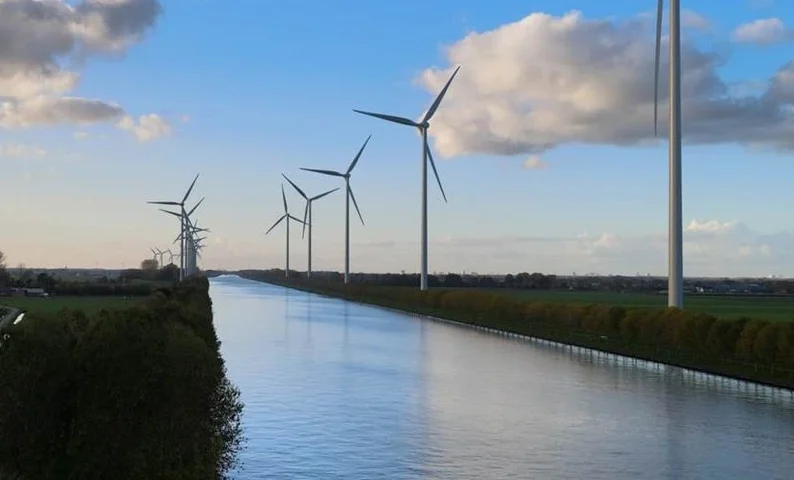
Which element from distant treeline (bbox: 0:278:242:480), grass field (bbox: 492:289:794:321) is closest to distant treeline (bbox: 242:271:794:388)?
grass field (bbox: 492:289:794:321)

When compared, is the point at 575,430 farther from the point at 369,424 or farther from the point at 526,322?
the point at 526,322

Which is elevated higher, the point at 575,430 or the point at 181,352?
the point at 181,352

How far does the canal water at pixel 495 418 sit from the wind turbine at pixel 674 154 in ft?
15.2

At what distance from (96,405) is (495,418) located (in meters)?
12.6

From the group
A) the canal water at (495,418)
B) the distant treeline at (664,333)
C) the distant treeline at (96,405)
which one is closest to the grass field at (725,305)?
the distant treeline at (664,333)

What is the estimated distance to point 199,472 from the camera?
11.8 m

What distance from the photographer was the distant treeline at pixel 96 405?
1100 cm

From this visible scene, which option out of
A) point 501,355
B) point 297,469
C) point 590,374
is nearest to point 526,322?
point 501,355

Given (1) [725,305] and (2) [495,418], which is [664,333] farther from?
(1) [725,305]

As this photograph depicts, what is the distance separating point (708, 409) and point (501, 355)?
1588cm

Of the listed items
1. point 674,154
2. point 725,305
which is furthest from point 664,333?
point 725,305

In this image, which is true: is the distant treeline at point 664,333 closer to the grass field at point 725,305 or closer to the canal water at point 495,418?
the canal water at point 495,418

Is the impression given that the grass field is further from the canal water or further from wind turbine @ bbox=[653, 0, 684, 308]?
the canal water

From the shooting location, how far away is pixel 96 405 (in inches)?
433
